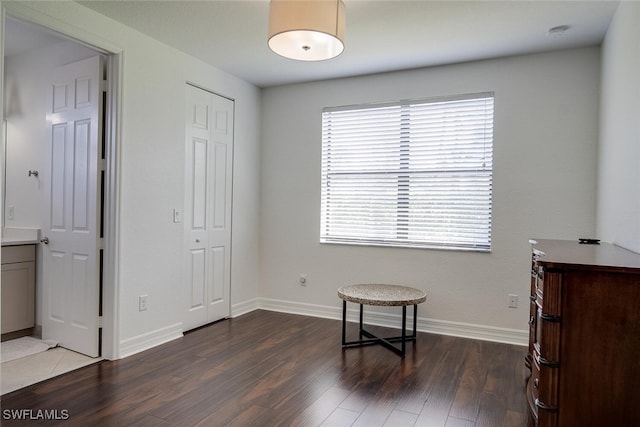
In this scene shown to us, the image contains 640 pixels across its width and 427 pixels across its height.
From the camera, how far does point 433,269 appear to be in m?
3.93

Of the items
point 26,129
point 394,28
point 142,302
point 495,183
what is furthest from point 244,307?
point 394,28

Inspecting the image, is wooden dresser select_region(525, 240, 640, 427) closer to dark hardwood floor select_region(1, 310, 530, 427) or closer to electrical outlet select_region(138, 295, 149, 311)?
dark hardwood floor select_region(1, 310, 530, 427)

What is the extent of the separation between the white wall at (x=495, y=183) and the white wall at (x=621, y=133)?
0.78ft

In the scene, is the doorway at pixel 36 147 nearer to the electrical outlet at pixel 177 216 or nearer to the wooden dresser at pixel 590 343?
the electrical outlet at pixel 177 216

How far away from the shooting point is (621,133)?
2.58 m

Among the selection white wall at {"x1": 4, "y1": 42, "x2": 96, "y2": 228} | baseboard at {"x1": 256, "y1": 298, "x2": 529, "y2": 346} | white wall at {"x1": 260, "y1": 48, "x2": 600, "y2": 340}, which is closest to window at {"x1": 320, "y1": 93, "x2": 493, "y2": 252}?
white wall at {"x1": 260, "y1": 48, "x2": 600, "y2": 340}

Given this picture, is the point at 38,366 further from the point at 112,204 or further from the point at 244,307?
the point at 244,307

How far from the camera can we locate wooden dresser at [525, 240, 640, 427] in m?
1.60

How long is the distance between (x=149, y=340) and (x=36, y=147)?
208 cm

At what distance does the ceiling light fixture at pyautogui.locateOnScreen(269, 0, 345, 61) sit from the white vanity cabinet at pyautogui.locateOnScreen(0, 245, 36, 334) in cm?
288

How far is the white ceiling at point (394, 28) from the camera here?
275cm

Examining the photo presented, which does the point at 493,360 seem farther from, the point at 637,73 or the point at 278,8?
the point at 278,8

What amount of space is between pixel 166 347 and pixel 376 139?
2.75m

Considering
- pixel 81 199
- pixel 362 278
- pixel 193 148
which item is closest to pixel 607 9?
pixel 362 278
